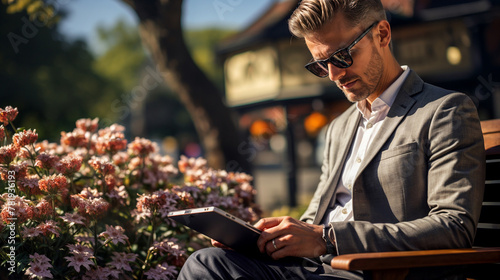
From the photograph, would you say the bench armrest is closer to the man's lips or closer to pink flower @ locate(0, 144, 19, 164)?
the man's lips

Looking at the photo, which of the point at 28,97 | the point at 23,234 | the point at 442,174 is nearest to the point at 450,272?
the point at 442,174

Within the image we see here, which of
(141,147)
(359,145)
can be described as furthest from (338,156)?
(141,147)

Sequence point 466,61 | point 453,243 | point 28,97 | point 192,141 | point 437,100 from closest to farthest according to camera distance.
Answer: point 453,243
point 437,100
point 466,61
point 28,97
point 192,141

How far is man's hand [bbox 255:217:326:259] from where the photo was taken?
7.66ft

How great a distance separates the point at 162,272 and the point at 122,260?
0.77 feet

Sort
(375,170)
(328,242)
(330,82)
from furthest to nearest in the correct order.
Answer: (330,82)
(375,170)
(328,242)

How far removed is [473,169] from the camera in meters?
2.27

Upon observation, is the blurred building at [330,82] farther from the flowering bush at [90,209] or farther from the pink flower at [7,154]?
the pink flower at [7,154]

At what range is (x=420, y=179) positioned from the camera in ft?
7.91

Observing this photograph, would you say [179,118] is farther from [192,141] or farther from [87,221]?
[87,221]

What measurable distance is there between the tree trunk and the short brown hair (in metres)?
3.14

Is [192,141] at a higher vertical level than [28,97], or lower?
lower

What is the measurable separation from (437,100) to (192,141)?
42152 millimetres

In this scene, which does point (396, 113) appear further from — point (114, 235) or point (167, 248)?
point (114, 235)
